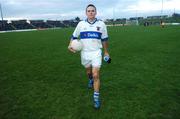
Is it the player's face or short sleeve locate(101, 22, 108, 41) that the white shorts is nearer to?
short sleeve locate(101, 22, 108, 41)

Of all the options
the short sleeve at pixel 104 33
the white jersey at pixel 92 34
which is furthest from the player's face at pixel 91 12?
the short sleeve at pixel 104 33

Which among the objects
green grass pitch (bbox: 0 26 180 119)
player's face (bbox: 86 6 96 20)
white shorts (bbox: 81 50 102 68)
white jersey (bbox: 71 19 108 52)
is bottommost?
green grass pitch (bbox: 0 26 180 119)

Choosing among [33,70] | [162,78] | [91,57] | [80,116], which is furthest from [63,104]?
[33,70]

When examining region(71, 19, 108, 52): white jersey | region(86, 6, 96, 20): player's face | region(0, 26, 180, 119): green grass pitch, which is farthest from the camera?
region(71, 19, 108, 52): white jersey

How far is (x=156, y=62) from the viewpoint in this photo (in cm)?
1216

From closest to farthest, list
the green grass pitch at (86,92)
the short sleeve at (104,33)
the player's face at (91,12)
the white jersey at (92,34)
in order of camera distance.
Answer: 1. the green grass pitch at (86,92)
2. the player's face at (91,12)
3. the white jersey at (92,34)
4. the short sleeve at (104,33)

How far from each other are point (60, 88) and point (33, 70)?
323cm

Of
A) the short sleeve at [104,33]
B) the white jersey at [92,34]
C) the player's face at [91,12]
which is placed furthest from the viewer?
the short sleeve at [104,33]

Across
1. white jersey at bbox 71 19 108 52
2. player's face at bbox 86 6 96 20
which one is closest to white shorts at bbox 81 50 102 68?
white jersey at bbox 71 19 108 52

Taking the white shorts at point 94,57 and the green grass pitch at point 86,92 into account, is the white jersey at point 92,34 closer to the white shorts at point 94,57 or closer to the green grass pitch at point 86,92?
the white shorts at point 94,57

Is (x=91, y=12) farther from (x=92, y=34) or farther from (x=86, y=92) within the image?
(x=86, y=92)

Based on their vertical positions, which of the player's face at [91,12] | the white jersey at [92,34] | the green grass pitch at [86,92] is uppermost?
the player's face at [91,12]

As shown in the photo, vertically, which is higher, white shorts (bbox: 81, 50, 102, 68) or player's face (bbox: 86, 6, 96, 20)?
player's face (bbox: 86, 6, 96, 20)

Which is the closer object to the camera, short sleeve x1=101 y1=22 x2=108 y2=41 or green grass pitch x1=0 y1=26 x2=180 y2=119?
green grass pitch x1=0 y1=26 x2=180 y2=119
